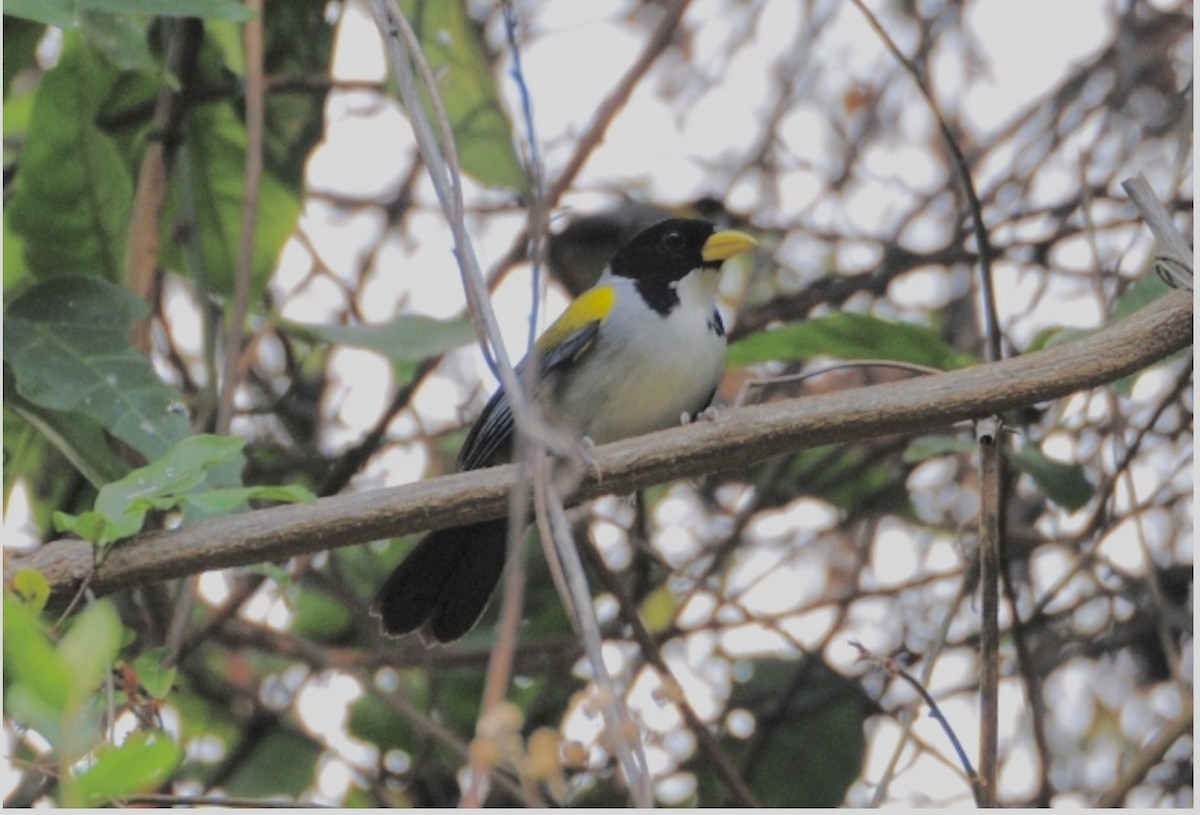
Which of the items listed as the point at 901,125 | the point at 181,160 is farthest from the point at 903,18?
the point at 181,160

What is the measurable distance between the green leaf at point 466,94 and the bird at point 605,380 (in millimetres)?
428

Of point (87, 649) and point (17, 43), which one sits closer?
point (87, 649)

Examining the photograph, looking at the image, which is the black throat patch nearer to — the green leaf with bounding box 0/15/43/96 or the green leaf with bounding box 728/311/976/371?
the green leaf with bounding box 728/311/976/371

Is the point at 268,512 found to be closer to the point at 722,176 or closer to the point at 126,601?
the point at 126,601

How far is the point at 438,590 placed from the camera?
328cm

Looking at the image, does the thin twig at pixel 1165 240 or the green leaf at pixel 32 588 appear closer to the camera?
the green leaf at pixel 32 588

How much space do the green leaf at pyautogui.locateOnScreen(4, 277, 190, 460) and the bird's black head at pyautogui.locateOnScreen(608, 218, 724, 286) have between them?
1.43 m

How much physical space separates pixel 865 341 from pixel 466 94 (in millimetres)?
1124

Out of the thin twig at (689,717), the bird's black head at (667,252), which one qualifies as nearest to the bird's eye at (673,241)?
the bird's black head at (667,252)

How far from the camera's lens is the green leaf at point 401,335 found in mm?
3348

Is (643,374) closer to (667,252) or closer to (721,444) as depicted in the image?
(667,252)

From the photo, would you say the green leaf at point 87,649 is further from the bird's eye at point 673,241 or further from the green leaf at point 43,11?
the bird's eye at point 673,241

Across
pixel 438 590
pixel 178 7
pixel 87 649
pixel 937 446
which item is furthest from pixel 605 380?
pixel 87 649

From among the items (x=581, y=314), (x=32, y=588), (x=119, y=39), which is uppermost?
(x=119, y=39)
